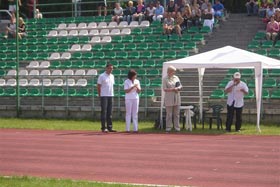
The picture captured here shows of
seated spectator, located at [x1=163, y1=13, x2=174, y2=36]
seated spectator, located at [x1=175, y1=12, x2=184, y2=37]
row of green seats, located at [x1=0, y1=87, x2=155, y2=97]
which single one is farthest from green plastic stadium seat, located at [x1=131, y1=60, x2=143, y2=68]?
seated spectator, located at [x1=163, y1=13, x2=174, y2=36]

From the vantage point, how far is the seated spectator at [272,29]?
105 ft

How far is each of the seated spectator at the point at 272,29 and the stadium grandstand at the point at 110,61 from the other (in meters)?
0.35

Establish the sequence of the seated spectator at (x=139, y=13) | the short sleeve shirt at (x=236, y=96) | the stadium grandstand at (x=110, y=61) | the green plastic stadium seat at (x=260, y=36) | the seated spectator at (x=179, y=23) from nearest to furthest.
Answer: the short sleeve shirt at (x=236, y=96), the stadium grandstand at (x=110, y=61), the green plastic stadium seat at (x=260, y=36), the seated spectator at (x=179, y=23), the seated spectator at (x=139, y=13)

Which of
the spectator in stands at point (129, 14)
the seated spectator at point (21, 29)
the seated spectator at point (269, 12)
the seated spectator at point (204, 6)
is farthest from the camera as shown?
the seated spectator at point (21, 29)

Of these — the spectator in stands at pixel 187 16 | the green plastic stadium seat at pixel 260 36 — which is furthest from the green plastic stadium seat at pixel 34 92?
the green plastic stadium seat at pixel 260 36

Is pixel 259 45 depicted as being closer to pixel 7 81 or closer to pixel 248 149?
pixel 7 81

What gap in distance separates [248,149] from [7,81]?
2036 centimetres

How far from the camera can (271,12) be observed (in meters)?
34.3

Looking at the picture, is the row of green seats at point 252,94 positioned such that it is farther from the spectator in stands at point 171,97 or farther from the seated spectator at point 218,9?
the seated spectator at point 218,9

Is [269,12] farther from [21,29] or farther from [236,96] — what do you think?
[21,29]

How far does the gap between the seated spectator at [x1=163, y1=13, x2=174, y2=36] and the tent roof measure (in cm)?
1149

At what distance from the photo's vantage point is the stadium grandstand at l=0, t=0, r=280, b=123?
1150 inches

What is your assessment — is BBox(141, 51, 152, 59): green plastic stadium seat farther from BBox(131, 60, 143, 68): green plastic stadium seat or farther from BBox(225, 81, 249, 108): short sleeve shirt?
BBox(225, 81, 249, 108): short sleeve shirt

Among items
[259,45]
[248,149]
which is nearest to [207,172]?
[248,149]
